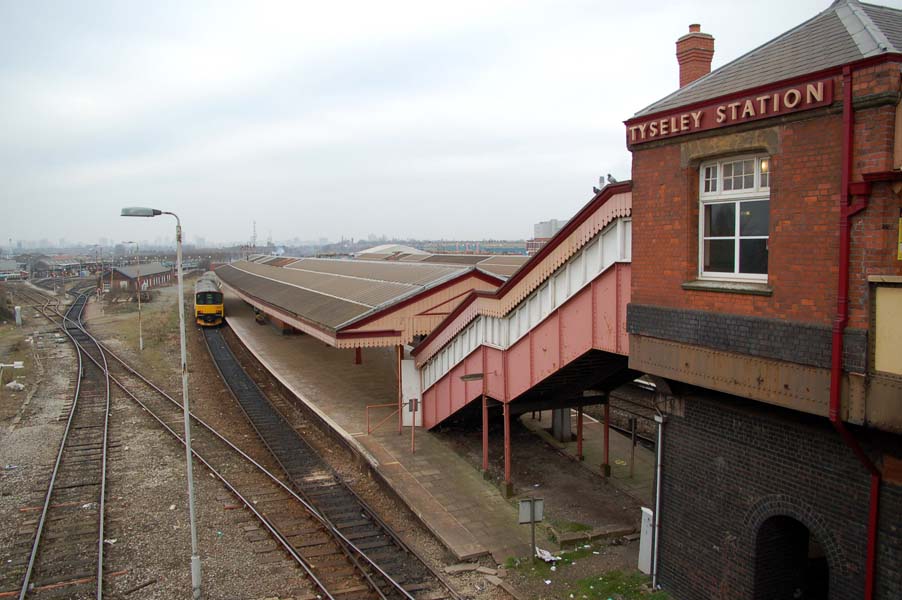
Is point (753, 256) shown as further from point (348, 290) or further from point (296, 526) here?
point (348, 290)

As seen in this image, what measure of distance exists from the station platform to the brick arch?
4162mm

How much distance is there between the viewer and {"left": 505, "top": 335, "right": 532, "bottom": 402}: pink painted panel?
12.9 meters

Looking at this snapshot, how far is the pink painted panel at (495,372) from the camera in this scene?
1398 centimetres

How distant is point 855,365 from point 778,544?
3049 millimetres

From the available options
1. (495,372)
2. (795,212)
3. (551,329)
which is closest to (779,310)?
(795,212)

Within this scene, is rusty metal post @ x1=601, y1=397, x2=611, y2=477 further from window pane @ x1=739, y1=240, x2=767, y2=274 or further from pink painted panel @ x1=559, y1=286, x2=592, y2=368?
window pane @ x1=739, y1=240, x2=767, y2=274

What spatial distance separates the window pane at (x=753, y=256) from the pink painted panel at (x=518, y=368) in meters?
5.33

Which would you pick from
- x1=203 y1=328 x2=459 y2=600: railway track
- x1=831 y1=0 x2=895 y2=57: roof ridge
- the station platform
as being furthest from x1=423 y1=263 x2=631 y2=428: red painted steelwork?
x1=831 y1=0 x2=895 y2=57: roof ridge

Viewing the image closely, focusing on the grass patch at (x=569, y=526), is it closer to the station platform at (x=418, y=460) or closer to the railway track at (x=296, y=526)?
the station platform at (x=418, y=460)

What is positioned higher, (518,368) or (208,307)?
(518,368)

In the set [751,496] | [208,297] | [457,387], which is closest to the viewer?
[751,496]

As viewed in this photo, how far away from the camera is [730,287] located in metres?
7.81

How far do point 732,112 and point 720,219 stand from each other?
1.30m

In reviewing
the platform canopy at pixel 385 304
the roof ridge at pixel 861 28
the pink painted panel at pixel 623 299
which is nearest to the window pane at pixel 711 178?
the pink painted panel at pixel 623 299
